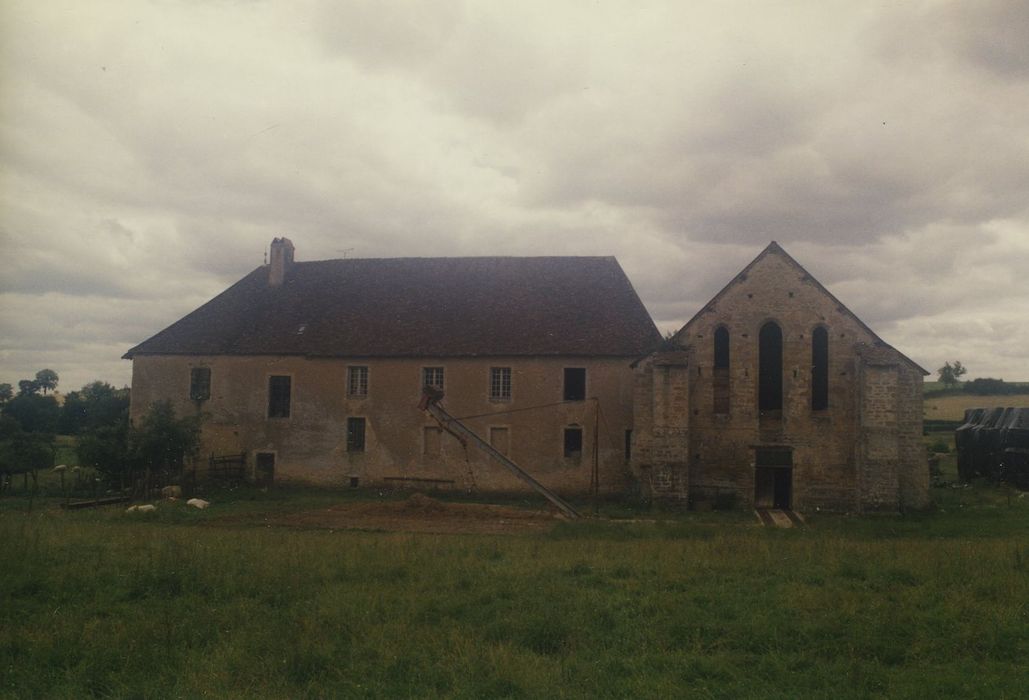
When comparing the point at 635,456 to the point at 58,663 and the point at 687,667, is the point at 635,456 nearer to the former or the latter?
the point at 687,667

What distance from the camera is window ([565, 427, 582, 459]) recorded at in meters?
28.7

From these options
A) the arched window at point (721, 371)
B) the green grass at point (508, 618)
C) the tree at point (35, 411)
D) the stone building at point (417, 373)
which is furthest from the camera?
the tree at point (35, 411)

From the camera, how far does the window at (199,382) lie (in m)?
31.6

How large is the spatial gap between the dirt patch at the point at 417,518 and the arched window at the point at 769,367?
26.9ft

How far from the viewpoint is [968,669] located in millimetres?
7922

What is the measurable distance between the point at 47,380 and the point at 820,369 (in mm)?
71295

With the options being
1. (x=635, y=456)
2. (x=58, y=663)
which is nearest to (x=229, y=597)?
(x=58, y=663)

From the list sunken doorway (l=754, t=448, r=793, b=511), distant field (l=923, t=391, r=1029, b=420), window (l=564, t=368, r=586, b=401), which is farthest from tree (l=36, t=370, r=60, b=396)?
distant field (l=923, t=391, r=1029, b=420)

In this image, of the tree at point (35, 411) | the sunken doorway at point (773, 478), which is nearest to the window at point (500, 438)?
the sunken doorway at point (773, 478)

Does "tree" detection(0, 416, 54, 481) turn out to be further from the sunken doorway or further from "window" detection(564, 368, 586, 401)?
the sunken doorway

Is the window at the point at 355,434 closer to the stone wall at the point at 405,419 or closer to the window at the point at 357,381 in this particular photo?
the stone wall at the point at 405,419

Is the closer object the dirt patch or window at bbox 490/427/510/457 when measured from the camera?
the dirt patch

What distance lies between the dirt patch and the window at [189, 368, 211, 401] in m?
10.5

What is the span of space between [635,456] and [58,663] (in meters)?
20.2
